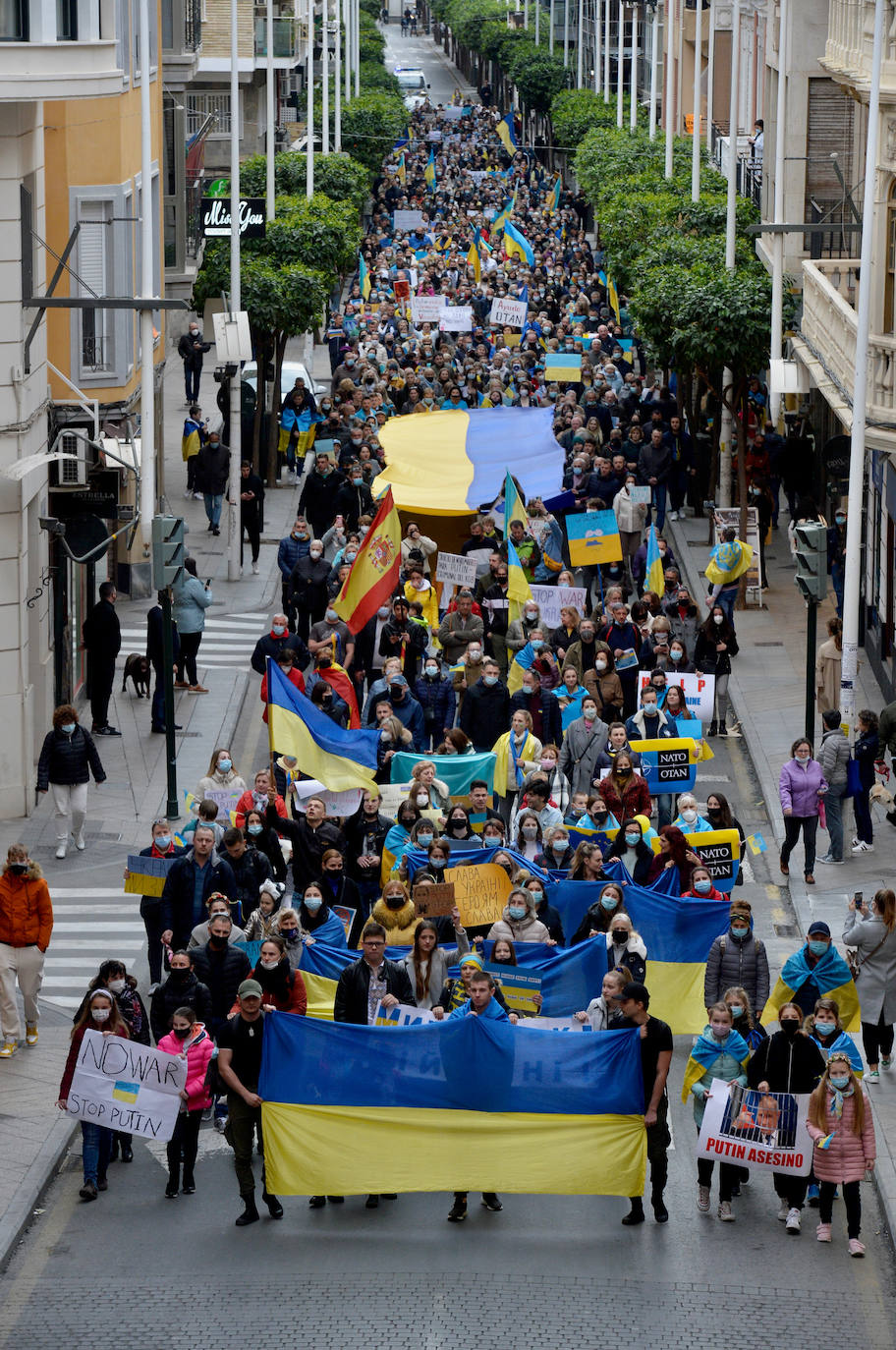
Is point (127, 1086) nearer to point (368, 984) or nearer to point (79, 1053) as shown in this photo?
point (79, 1053)

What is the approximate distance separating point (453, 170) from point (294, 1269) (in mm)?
81830

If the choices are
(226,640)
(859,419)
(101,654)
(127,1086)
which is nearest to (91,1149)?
(127,1086)

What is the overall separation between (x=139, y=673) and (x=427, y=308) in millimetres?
23033

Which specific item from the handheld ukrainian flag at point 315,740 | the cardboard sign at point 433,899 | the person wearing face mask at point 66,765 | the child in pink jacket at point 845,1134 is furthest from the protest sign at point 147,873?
the child in pink jacket at point 845,1134

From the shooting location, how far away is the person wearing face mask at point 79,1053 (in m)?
14.9

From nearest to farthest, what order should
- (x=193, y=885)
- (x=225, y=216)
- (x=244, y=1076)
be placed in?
(x=244, y=1076)
(x=193, y=885)
(x=225, y=216)

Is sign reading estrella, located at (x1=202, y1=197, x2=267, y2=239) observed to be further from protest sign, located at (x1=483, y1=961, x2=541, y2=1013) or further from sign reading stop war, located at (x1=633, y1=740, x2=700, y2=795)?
protest sign, located at (x1=483, y1=961, x2=541, y2=1013)

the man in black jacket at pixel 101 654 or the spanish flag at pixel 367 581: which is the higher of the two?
the spanish flag at pixel 367 581

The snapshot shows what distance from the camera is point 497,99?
13688 cm

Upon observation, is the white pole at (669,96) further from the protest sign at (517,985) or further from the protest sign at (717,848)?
the protest sign at (517,985)

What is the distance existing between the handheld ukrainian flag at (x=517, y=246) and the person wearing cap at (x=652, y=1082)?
48143mm

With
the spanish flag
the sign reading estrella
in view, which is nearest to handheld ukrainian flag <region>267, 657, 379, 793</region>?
the spanish flag

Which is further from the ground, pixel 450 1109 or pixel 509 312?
pixel 509 312

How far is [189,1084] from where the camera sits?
14812 millimetres
